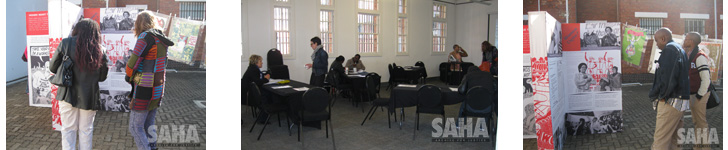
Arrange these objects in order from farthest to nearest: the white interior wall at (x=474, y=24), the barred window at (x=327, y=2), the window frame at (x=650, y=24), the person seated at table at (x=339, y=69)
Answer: the white interior wall at (x=474, y=24) < the barred window at (x=327, y=2) < the person seated at table at (x=339, y=69) < the window frame at (x=650, y=24)

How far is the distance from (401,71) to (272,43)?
3201mm

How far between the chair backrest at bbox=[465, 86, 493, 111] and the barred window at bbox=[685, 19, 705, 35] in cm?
204

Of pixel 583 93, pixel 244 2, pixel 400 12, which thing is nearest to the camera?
pixel 583 93

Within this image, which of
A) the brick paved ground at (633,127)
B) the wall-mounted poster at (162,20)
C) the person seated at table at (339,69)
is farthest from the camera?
the person seated at table at (339,69)

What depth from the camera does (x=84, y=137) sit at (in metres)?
4.06

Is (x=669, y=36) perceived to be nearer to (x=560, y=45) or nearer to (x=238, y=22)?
(x=560, y=45)

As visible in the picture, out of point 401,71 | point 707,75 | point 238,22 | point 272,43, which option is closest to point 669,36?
point 707,75

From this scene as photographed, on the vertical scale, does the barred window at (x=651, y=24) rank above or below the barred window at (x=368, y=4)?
below

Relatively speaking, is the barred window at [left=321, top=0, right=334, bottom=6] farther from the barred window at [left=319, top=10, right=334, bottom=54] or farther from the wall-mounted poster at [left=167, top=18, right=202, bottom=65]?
the wall-mounted poster at [left=167, top=18, right=202, bottom=65]

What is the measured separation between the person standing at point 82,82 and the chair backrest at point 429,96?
349cm

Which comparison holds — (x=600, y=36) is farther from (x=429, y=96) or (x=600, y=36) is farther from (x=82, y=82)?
(x=82, y=82)

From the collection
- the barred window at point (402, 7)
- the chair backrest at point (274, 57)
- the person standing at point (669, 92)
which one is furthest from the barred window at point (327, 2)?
the person standing at point (669, 92)

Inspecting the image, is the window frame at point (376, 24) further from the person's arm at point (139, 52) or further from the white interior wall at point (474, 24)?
the person's arm at point (139, 52)

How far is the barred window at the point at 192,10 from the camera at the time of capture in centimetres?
391
